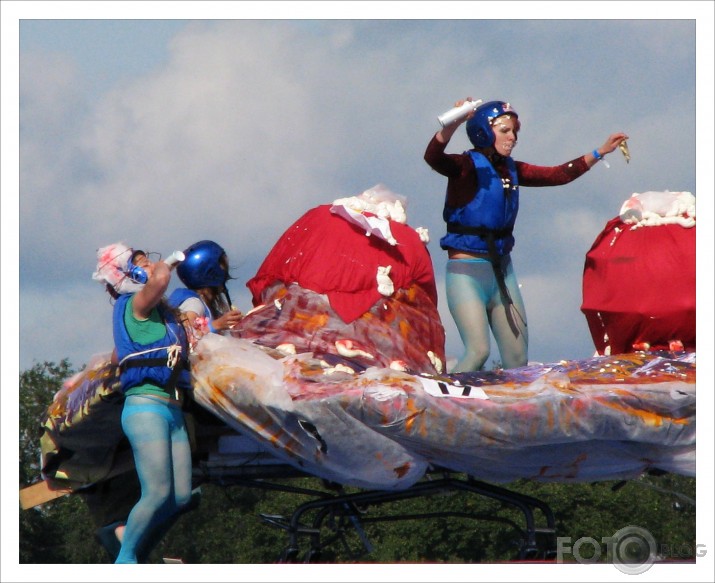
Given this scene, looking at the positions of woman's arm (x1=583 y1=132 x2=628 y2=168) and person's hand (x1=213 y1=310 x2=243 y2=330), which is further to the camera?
woman's arm (x1=583 y1=132 x2=628 y2=168)

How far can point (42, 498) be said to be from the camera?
7043mm

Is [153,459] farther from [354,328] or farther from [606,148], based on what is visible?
[606,148]

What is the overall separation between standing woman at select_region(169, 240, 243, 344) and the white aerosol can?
1370mm

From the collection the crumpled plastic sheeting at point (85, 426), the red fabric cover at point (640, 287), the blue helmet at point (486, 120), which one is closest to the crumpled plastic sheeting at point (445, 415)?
the red fabric cover at point (640, 287)

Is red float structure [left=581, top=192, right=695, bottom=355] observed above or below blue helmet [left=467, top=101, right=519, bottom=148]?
below

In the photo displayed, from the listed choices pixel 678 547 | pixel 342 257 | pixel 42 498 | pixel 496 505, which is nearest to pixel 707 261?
pixel 342 257

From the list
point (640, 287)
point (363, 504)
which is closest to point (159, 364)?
point (363, 504)

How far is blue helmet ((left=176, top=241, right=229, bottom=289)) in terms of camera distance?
6.93 metres

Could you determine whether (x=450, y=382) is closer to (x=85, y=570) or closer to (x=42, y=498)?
(x=85, y=570)

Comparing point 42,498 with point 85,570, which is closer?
point 85,570

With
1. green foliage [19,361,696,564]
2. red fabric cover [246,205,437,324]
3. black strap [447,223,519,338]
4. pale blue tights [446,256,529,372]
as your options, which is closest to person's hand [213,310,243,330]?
red fabric cover [246,205,437,324]

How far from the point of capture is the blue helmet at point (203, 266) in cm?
693

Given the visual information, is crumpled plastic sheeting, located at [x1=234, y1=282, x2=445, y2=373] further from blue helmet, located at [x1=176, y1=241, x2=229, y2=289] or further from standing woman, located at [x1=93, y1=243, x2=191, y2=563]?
standing woman, located at [x1=93, y1=243, x2=191, y2=563]

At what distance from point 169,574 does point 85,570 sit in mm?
393
